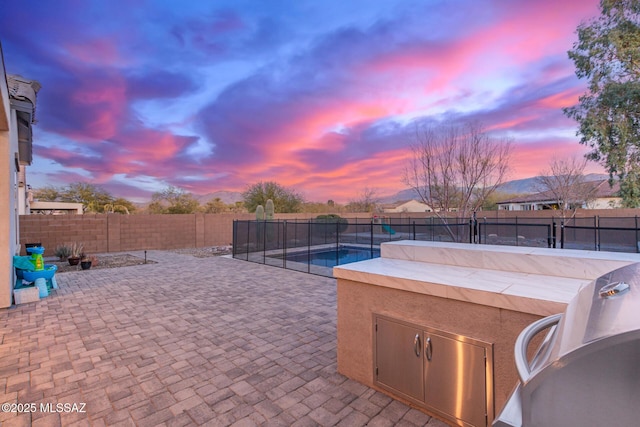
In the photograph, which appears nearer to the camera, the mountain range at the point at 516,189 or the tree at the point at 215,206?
the mountain range at the point at 516,189

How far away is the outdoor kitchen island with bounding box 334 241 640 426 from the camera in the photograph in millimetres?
1773

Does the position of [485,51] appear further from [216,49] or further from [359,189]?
[359,189]

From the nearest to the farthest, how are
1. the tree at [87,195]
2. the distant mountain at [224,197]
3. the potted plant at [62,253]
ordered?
the potted plant at [62,253] < the tree at [87,195] < the distant mountain at [224,197]

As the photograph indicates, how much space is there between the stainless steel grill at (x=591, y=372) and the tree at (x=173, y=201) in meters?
21.9

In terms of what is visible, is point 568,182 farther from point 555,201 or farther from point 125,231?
point 125,231

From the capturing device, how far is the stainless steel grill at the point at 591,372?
1.95ft

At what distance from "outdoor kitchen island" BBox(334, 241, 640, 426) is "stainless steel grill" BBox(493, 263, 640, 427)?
0.96 metres

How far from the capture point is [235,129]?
13.9 meters

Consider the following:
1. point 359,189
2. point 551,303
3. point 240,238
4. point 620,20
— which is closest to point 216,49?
point 240,238

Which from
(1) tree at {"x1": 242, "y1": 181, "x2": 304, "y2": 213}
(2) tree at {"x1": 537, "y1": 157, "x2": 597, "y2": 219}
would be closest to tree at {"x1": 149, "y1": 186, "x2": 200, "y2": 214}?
(1) tree at {"x1": 242, "y1": 181, "x2": 304, "y2": 213}

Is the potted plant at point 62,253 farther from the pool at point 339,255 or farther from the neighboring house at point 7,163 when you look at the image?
the pool at point 339,255

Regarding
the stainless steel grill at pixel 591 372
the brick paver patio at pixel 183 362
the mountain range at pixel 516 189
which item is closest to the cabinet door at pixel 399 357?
the brick paver patio at pixel 183 362

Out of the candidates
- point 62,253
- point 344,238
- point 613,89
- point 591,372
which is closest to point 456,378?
point 591,372

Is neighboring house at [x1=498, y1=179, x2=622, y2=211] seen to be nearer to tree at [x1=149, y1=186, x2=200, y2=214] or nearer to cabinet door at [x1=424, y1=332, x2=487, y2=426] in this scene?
cabinet door at [x1=424, y1=332, x2=487, y2=426]
